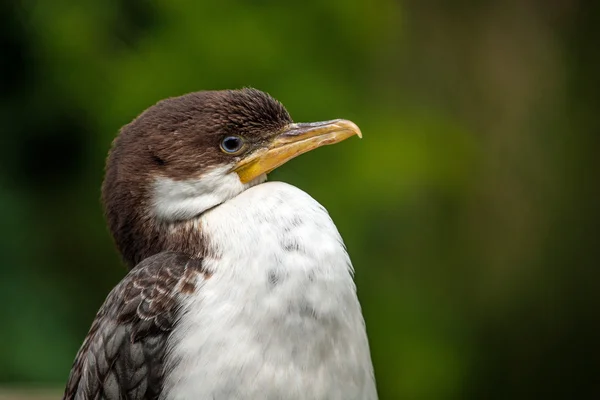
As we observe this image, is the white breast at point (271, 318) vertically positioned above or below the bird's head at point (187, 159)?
below

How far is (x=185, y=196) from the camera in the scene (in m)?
2.96

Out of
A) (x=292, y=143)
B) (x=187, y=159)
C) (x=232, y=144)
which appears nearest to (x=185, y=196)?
(x=187, y=159)

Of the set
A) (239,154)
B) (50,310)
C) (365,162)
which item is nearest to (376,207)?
(365,162)

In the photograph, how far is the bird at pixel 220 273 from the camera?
2.74 metres

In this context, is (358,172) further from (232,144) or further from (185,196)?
(185,196)

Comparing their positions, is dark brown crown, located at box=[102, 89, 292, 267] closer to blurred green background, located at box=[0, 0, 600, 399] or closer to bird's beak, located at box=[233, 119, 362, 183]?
bird's beak, located at box=[233, 119, 362, 183]

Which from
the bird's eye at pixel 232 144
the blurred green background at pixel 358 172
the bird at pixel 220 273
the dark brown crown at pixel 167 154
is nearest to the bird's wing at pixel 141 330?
the bird at pixel 220 273

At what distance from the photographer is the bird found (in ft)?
8.98

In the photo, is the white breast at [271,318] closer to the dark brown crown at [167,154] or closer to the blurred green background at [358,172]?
the dark brown crown at [167,154]

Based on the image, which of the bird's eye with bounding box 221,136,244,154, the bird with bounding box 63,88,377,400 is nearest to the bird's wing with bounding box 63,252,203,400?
the bird with bounding box 63,88,377,400

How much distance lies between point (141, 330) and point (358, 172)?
2378mm

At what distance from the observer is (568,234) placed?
6.00 meters

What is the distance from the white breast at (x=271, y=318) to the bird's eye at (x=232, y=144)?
0.21 m

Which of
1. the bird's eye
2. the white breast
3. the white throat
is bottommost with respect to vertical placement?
the white breast
